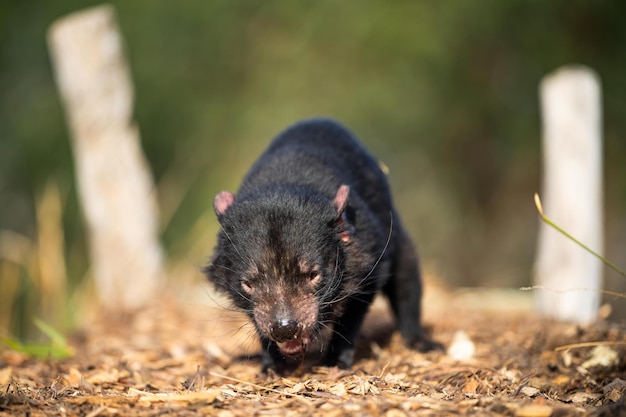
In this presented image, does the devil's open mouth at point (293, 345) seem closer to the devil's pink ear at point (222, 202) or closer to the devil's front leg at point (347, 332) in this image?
the devil's front leg at point (347, 332)

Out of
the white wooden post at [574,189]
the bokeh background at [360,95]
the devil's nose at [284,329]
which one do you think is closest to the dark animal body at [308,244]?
the devil's nose at [284,329]

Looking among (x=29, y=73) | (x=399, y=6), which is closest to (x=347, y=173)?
(x=399, y=6)

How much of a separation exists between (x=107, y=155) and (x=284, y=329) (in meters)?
4.29

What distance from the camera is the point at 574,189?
24.6 ft

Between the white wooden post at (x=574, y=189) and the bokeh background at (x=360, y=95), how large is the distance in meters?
5.08

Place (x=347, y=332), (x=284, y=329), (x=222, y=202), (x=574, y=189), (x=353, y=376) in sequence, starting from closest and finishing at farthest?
1. (x=284, y=329)
2. (x=353, y=376)
3. (x=222, y=202)
4. (x=347, y=332)
5. (x=574, y=189)

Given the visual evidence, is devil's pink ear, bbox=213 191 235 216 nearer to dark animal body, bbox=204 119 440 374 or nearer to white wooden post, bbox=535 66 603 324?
dark animal body, bbox=204 119 440 374

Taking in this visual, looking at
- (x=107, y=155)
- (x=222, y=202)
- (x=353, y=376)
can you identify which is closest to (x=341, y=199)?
(x=222, y=202)

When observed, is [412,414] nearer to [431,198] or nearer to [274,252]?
[274,252]

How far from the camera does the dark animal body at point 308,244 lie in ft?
13.7

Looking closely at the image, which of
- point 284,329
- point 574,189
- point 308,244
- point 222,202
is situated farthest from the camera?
point 574,189

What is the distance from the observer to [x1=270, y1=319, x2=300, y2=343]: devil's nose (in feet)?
13.3

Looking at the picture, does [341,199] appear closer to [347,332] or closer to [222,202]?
[222,202]

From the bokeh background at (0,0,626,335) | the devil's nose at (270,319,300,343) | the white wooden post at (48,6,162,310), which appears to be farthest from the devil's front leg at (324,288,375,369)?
the bokeh background at (0,0,626,335)
